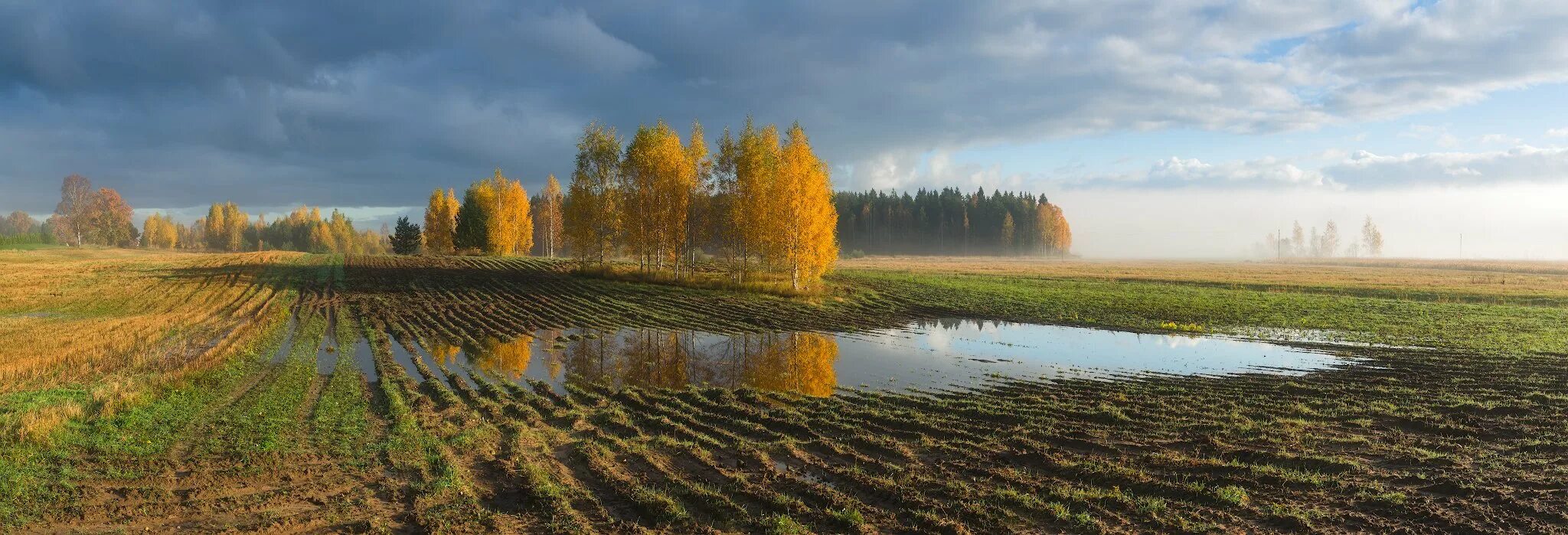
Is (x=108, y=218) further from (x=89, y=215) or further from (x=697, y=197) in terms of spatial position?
(x=697, y=197)

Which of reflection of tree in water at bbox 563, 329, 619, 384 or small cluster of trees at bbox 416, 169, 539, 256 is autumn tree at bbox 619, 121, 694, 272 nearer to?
reflection of tree in water at bbox 563, 329, 619, 384

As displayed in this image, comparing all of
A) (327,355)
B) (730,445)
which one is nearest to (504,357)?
(327,355)

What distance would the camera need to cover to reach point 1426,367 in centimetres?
2005

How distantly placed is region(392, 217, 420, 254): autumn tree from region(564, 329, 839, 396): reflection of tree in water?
259 ft

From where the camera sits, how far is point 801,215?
4319 cm

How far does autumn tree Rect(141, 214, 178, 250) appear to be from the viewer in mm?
150625

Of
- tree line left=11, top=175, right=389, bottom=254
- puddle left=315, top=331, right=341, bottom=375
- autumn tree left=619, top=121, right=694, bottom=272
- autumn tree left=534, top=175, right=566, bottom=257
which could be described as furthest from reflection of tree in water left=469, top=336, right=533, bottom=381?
tree line left=11, top=175, right=389, bottom=254

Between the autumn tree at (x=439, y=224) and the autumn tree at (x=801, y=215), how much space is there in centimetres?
6849

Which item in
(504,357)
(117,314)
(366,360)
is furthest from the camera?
(117,314)

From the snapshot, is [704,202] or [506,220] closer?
[704,202]

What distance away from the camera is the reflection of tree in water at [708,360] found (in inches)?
706

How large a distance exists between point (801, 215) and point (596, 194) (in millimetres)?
17570

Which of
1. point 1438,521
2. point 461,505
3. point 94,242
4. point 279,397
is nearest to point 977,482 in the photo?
point 1438,521

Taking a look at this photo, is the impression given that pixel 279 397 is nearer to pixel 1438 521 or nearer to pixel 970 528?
pixel 970 528
